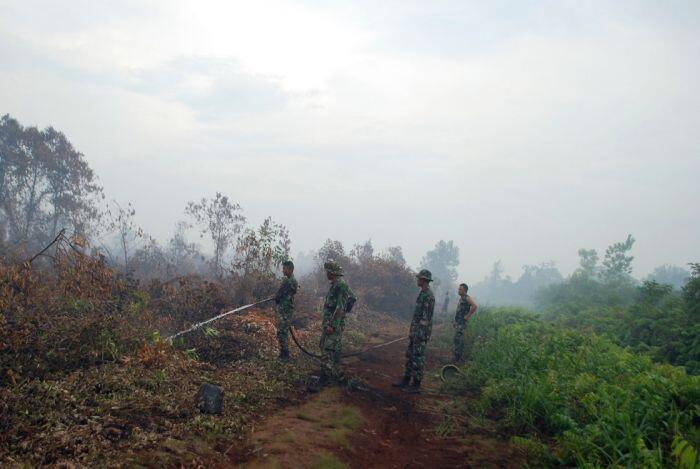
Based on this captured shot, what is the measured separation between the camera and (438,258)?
62.3 metres

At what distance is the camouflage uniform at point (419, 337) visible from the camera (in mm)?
7824

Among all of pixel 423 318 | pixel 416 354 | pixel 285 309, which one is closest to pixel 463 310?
pixel 423 318

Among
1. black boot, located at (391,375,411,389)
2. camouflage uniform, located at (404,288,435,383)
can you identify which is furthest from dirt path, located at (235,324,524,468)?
camouflage uniform, located at (404,288,435,383)

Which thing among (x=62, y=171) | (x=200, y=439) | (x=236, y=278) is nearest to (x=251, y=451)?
(x=200, y=439)

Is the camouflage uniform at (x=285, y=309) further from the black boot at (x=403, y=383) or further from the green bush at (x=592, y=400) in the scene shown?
the green bush at (x=592, y=400)

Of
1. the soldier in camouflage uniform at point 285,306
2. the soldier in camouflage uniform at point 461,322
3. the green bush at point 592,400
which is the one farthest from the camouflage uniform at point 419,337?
the soldier in camouflage uniform at point 461,322

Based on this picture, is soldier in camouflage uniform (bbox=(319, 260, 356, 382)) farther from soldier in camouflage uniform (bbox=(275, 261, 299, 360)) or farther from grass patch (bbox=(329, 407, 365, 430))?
soldier in camouflage uniform (bbox=(275, 261, 299, 360))

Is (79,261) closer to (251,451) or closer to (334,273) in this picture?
(334,273)

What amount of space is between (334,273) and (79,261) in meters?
4.81

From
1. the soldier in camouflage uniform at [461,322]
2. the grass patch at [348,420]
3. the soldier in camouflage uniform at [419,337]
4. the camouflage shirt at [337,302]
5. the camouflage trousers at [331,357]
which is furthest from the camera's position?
the soldier in camouflage uniform at [461,322]

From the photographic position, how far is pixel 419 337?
7848mm

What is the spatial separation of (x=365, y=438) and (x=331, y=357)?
7.10ft

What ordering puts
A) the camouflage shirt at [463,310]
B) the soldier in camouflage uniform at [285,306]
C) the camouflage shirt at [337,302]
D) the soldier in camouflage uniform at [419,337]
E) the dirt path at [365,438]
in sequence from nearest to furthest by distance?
the dirt path at [365,438], the camouflage shirt at [337,302], the soldier in camouflage uniform at [419,337], the soldier in camouflage uniform at [285,306], the camouflage shirt at [463,310]

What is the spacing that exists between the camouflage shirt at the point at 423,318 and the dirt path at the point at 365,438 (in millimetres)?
1084
